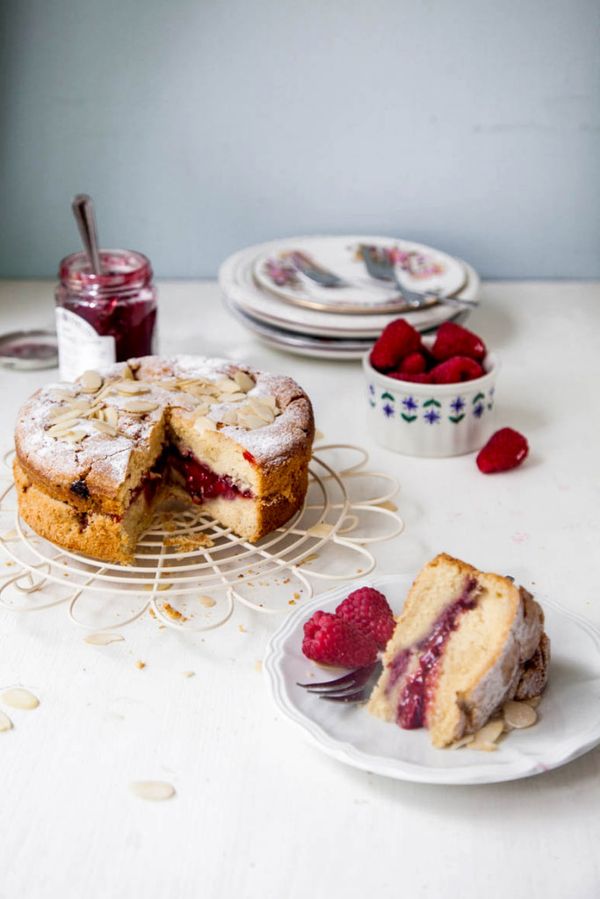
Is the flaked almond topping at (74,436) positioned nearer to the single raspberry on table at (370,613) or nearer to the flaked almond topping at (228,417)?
the flaked almond topping at (228,417)

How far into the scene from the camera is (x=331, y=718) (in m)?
1.05

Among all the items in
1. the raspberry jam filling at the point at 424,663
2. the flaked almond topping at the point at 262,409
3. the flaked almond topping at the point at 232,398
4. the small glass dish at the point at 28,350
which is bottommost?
Answer: the small glass dish at the point at 28,350

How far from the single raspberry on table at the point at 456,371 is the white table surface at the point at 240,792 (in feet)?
0.90

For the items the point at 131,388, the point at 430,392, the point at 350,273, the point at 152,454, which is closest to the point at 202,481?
the point at 152,454

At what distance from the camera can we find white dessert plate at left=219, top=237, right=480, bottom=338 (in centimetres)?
199

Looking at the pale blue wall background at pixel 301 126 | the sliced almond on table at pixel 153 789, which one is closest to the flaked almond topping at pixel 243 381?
the sliced almond on table at pixel 153 789

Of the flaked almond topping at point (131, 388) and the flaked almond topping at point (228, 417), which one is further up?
the flaked almond topping at point (131, 388)

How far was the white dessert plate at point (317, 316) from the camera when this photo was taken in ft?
6.53

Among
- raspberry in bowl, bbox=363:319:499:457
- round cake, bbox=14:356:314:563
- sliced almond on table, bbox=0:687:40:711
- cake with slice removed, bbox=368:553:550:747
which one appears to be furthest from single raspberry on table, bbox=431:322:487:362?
sliced almond on table, bbox=0:687:40:711

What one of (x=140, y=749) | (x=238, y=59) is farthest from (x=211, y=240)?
(x=140, y=749)

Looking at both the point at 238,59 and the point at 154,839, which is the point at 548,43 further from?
the point at 154,839

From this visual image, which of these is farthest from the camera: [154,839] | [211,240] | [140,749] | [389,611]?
[211,240]

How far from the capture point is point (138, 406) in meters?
1.47

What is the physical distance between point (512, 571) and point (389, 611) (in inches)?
11.2
